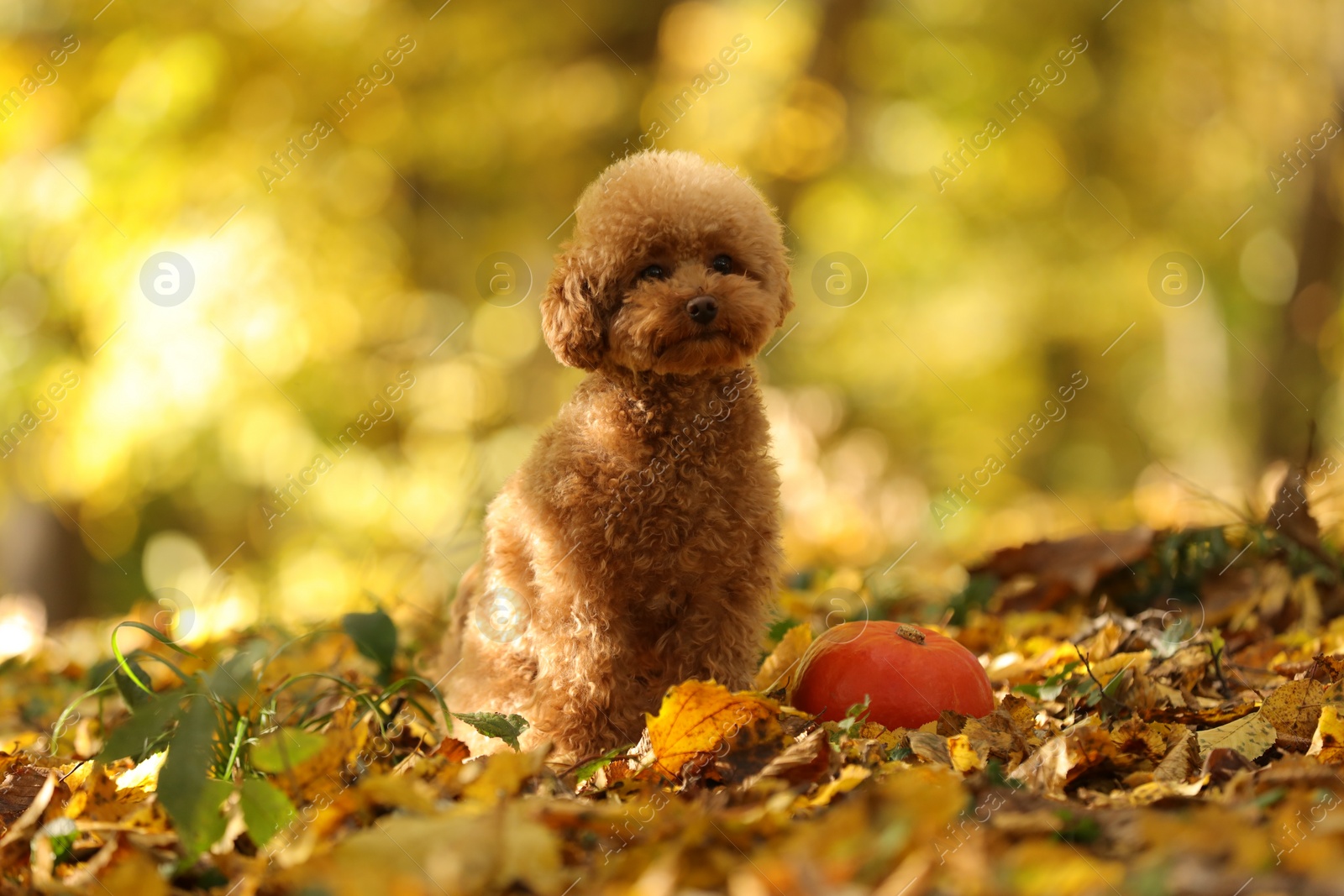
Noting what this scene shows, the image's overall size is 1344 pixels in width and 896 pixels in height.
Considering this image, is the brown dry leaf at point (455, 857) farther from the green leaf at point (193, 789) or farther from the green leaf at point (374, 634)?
the green leaf at point (374, 634)

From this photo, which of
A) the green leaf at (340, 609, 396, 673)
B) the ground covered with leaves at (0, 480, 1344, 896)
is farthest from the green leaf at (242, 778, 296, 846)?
the green leaf at (340, 609, 396, 673)

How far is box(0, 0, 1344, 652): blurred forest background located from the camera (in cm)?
764


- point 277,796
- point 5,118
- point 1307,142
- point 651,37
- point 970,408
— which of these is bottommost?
point 970,408

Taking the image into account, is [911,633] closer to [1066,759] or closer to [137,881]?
[1066,759]

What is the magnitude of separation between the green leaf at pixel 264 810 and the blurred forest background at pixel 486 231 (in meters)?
2.46

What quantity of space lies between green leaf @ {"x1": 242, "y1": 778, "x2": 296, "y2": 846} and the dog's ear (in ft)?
4.00

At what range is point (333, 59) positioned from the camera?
355 inches

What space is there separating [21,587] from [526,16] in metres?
6.94

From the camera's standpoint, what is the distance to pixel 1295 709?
94.8 inches

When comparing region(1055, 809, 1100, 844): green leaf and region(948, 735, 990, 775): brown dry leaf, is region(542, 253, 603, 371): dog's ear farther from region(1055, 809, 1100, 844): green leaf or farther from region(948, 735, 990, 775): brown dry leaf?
region(1055, 809, 1100, 844): green leaf

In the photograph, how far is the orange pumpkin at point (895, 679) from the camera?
261 centimetres

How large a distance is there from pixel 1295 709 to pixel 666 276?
1.74 metres

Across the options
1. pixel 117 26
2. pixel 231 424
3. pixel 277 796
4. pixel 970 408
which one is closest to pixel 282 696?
pixel 277 796

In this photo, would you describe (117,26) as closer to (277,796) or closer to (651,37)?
(651,37)
